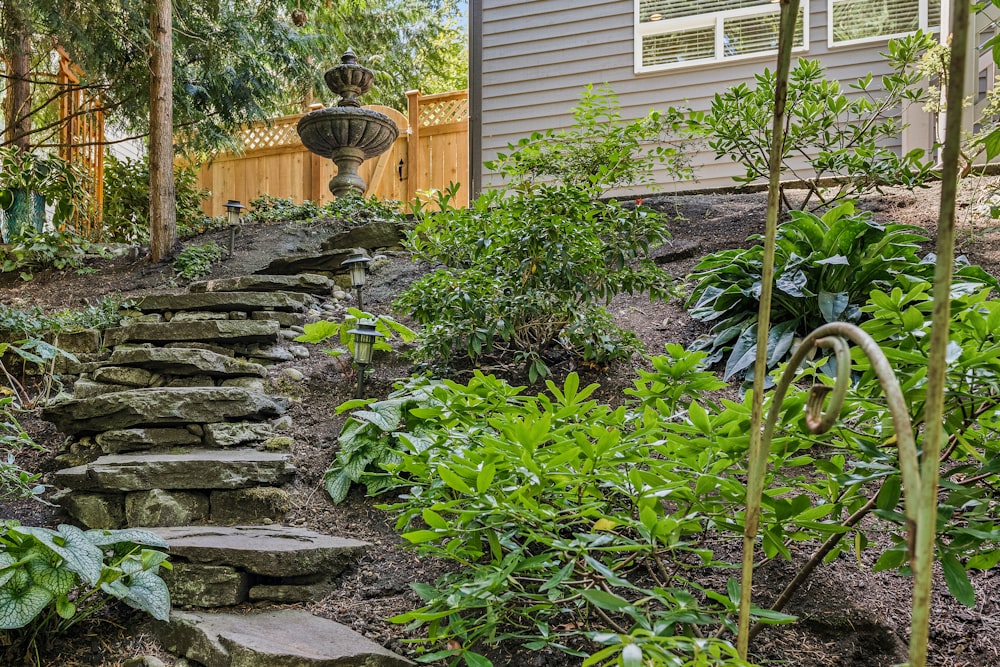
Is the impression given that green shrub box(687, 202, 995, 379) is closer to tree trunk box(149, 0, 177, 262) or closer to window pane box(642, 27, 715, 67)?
window pane box(642, 27, 715, 67)

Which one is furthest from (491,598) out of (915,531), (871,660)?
(871,660)

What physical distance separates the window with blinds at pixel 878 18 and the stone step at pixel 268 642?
684 cm

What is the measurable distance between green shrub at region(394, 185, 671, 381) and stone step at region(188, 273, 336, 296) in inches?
65.3

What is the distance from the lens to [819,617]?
171 cm

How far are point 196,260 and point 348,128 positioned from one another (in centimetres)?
218

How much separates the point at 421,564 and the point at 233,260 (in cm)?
430

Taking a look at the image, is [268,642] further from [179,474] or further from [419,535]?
[179,474]

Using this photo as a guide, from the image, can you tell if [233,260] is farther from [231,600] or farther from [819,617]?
[819,617]

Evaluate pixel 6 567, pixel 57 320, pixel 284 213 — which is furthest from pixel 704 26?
pixel 6 567

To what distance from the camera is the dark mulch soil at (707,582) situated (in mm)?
1666

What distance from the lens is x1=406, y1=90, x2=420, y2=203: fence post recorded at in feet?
29.6

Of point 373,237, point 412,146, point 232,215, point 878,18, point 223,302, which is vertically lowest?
point 223,302

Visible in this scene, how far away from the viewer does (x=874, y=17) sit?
6.29m

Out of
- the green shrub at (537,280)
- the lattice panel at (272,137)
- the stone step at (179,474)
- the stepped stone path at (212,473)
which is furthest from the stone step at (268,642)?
the lattice panel at (272,137)
